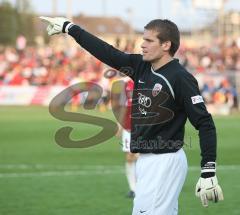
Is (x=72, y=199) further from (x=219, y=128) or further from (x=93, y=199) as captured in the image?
(x=219, y=128)

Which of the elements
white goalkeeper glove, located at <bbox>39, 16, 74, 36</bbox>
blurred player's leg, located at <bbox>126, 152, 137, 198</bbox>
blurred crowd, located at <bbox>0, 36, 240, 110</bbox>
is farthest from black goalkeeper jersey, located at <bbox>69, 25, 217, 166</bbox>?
blurred crowd, located at <bbox>0, 36, 240, 110</bbox>

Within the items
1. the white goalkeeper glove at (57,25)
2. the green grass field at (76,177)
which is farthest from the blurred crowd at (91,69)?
the white goalkeeper glove at (57,25)

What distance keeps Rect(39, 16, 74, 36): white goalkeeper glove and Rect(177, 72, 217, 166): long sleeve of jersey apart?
136cm

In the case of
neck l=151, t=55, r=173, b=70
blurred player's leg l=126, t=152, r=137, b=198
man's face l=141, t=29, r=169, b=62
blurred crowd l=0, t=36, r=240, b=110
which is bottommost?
blurred crowd l=0, t=36, r=240, b=110

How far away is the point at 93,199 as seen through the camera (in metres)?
10.3

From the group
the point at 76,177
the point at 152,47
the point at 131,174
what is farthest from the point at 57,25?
the point at 76,177

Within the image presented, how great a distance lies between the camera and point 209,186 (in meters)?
5.54

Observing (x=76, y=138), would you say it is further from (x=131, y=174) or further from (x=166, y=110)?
(x=166, y=110)

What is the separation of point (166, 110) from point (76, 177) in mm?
7190

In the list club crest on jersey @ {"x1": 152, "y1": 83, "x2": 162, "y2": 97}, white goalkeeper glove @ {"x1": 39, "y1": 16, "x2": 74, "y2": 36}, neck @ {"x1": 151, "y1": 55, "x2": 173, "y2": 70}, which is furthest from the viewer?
white goalkeeper glove @ {"x1": 39, "y1": 16, "x2": 74, "y2": 36}

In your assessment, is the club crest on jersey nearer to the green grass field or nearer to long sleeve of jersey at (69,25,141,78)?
long sleeve of jersey at (69,25,141,78)

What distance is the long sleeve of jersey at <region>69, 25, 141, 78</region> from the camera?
626 centimetres

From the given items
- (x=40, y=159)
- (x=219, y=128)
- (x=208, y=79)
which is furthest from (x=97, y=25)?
(x=40, y=159)

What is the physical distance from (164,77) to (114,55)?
2.33 feet
